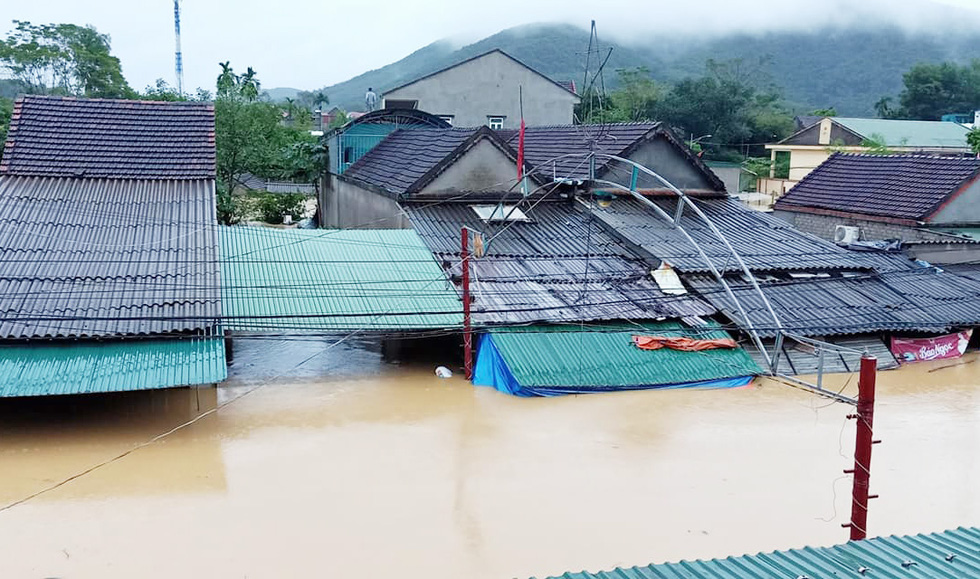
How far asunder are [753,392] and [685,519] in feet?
16.2

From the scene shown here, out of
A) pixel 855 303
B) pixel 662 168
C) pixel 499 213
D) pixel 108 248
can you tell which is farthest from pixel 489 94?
pixel 108 248

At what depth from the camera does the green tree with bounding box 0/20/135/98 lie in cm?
4647

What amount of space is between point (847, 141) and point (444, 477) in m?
36.5

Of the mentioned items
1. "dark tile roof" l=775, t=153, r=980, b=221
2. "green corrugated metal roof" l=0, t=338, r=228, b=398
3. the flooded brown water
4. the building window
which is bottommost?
the flooded brown water

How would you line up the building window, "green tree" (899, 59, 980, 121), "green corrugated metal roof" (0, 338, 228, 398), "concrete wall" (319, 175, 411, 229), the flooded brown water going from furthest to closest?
1. "green tree" (899, 59, 980, 121)
2. "concrete wall" (319, 175, 411, 229)
3. the building window
4. "green corrugated metal roof" (0, 338, 228, 398)
5. the flooded brown water

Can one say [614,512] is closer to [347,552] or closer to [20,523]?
[347,552]

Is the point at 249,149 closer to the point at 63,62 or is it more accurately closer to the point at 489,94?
the point at 489,94

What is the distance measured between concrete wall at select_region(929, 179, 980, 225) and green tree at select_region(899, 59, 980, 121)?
143 feet

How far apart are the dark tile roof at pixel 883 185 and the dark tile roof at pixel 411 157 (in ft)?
28.5

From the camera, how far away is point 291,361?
15344 mm

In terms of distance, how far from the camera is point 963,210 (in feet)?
64.2

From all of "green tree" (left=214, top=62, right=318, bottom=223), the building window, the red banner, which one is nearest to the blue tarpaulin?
the red banner

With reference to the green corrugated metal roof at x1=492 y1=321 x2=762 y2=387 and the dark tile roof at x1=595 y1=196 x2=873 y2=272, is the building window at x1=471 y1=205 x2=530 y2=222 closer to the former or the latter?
the dark tile roof at x1=595 y1=196 x2=873 y2=272

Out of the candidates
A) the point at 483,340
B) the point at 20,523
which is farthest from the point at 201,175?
the point at 20,523
